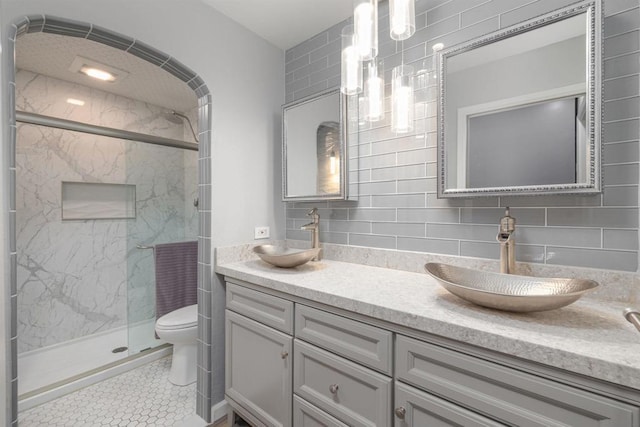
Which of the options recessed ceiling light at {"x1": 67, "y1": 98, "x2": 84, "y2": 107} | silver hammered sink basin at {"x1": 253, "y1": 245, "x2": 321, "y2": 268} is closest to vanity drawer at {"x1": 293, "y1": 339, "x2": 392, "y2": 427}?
silver hammered sink basin at {"x1": 253, "y1": 245, "x2": 321, "y2": 268}

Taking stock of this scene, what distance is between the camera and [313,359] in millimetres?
1207

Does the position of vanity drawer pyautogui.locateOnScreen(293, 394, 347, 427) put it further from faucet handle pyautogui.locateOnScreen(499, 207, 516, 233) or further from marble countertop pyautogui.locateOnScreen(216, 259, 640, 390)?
faucet handle pyautogui.locateOnScreen(499, 207, 516, 233)

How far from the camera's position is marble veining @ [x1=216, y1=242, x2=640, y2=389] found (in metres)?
0.66

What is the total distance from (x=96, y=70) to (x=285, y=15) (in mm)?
1612

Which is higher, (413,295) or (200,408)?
(413,295)

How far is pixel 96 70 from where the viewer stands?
2223mm

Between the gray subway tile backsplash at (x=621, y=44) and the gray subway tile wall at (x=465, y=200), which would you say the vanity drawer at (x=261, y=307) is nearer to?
the gray subway tile wall at (x=465, y=200)

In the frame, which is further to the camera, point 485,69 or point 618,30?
point 485,69

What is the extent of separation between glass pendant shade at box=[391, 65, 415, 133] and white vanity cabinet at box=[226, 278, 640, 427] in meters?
1.01

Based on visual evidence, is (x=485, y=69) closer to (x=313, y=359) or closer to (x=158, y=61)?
(x=313, y=359)

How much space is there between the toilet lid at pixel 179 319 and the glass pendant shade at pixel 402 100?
1909 mm

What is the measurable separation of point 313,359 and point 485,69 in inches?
59.7

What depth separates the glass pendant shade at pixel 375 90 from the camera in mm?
1482

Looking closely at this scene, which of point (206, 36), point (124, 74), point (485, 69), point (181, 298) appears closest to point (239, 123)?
point (206, 36)
